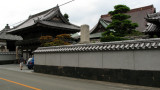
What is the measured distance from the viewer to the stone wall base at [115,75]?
26.2 ft

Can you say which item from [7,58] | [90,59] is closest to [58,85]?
[90,59]

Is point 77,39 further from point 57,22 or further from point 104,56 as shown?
point 104,56

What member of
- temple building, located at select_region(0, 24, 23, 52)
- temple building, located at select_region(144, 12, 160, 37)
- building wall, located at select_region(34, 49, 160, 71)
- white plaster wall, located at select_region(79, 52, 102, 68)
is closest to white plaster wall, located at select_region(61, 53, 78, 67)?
building wall, located at select_region(34, 49, 160, 71)

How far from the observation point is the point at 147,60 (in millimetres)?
8273

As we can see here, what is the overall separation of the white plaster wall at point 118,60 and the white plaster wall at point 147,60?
0.33 meters

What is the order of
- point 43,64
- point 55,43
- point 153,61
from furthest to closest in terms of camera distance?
point 55,43 < point 43,64 < point 153,61

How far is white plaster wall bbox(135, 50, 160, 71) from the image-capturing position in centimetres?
792

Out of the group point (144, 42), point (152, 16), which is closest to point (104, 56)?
point (144, 42)

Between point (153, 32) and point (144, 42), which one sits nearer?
point (144, 42)

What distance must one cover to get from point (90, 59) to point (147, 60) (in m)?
3.93

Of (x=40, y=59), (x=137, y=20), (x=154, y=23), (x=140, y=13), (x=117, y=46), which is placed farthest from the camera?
(x=140, y=13)

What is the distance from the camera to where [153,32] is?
13375 mm

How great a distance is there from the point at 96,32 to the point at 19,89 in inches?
1060

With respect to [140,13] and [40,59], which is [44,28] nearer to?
[40,59]
